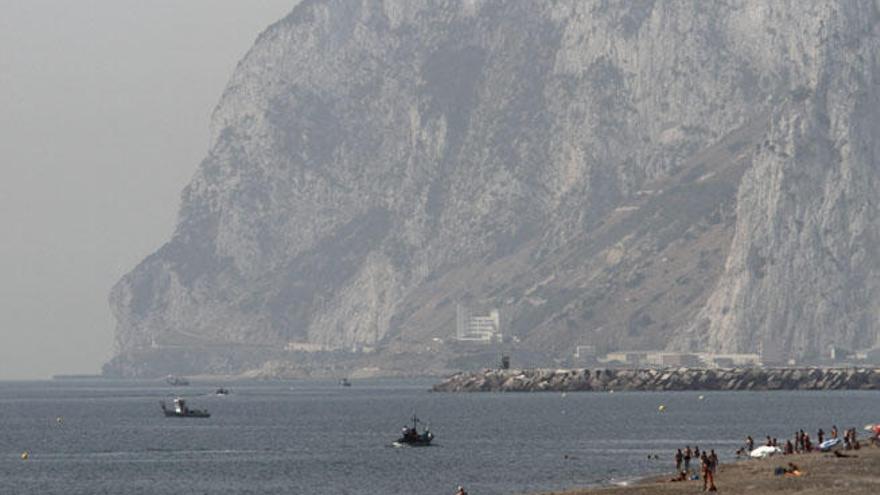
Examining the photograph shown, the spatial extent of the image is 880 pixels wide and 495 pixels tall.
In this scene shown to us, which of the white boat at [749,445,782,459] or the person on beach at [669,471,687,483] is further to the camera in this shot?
the white boat at [749,445,782,459]

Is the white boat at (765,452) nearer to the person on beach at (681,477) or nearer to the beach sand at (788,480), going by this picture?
the beach sand at (788,480)

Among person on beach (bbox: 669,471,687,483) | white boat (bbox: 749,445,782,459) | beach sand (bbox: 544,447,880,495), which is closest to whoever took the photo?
beach sand (bbox: 544,447,880,495)

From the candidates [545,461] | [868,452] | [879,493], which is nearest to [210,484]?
[545,461]

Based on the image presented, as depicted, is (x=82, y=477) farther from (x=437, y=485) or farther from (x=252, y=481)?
(x=437, y=485)

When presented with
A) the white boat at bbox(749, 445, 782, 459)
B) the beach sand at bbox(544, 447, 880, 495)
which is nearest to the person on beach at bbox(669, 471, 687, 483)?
the beach sand at bbox(544, 447, 880, 495)

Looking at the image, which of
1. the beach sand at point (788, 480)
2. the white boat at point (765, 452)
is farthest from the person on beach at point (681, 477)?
the white boat at point (765, 452)

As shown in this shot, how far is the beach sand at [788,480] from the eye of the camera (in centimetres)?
13912

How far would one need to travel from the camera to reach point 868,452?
578ft

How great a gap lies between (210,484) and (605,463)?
124 ft

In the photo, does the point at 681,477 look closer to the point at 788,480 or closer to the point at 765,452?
the point at 788,480

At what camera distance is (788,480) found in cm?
14738

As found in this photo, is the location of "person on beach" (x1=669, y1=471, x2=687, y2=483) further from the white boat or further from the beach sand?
the white boat

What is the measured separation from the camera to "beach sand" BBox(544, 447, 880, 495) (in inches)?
5477

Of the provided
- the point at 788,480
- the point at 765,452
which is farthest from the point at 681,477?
the point at 765,452
